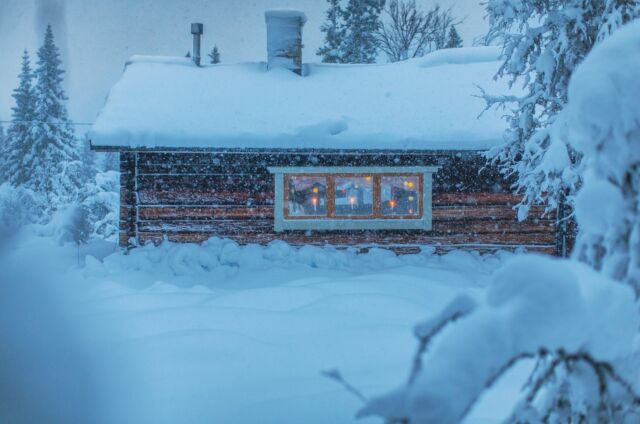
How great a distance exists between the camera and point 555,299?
5.95 ft

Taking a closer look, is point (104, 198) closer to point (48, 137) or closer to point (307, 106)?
point (307, 106)

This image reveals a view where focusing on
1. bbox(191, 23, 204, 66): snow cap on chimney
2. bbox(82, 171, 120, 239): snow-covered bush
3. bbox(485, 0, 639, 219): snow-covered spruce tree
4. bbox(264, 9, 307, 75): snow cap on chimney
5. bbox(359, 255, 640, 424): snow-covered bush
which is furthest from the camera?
bbox(82, 171, 120, 239): snow-covered bush

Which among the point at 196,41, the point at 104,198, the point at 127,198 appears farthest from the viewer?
the point at 104,198

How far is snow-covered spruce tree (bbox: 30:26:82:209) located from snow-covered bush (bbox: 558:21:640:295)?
29.3 m

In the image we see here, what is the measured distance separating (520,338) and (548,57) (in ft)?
26.2

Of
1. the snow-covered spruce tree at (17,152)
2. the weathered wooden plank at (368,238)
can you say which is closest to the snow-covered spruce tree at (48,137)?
the snow-covered spruce tree at (17,152)

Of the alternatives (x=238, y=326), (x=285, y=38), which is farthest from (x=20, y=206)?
(x=238, y=326)

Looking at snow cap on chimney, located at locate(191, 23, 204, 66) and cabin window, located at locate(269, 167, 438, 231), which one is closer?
cabin window, located at locate(269, 167, 438, 231)

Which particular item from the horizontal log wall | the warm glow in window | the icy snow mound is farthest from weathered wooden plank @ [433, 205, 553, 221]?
the icy snow mound

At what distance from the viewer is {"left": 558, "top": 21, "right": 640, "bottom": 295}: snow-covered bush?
85.7 inches

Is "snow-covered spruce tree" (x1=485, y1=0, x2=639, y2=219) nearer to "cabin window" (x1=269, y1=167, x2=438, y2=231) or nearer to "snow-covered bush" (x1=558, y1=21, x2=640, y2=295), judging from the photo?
"cabin window" (x1=269, y1=167, x2=438, y2=231)

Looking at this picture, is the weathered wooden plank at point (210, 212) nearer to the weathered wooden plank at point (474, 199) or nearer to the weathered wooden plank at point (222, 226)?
the weathered wooden plank at point (222, 226)

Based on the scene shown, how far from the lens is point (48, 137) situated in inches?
1254

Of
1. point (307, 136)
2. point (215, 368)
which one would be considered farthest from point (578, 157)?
point (215, 368)
